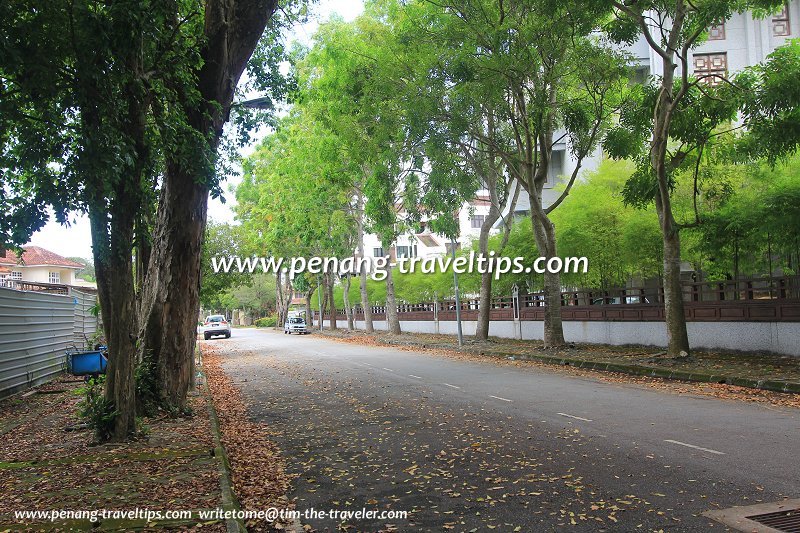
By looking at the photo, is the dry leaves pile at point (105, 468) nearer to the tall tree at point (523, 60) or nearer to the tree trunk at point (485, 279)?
the tall tree at point (523, 60)

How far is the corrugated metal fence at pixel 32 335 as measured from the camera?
12000mm

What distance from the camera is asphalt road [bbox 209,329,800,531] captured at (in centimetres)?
513

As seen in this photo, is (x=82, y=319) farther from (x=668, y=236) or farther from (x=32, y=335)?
(x=668, y=236)

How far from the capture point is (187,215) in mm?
9453

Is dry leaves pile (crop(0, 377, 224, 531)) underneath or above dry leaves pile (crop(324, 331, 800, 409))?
above

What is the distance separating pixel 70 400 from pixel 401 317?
32326 mm

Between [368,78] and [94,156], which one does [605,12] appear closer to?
[368,78]

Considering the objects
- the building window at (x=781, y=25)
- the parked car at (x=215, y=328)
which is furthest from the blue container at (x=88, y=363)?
the building window at (x=781, y=25)

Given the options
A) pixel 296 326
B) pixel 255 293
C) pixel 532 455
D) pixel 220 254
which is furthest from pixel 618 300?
pixel 255 293

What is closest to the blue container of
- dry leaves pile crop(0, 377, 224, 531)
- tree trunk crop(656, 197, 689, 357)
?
dry leaves pile crop(0, 377, 224, 531)

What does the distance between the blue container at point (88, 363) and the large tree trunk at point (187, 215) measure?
3.87 meters

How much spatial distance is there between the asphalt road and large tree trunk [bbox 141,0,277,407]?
2.01 m

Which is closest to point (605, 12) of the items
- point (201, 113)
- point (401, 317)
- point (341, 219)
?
point (201, 113)

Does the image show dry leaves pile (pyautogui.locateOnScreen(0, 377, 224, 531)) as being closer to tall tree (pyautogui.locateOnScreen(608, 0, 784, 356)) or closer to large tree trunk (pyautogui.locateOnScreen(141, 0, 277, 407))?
large tree trunk (pyautogui.locateOnScreen(141, 0, 277, 407))
